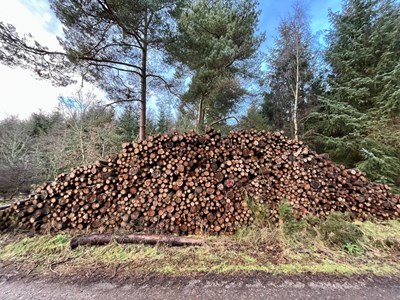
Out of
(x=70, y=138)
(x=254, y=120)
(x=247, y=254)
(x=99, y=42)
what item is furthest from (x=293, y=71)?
(x=70, y=138)

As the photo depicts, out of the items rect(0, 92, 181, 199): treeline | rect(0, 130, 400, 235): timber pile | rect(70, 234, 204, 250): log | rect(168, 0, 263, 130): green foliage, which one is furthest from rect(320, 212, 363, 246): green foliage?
rect(0, 92, 181, 199): treeline

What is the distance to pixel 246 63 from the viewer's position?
7.96 m

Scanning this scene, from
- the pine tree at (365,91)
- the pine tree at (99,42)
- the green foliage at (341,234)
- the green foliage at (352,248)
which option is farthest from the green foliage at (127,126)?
the green foliage at (352,248)

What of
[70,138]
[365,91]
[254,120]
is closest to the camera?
[365,91]

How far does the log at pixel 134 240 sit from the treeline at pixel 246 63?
4.85m

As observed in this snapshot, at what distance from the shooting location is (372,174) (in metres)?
5.91

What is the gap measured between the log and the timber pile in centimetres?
20

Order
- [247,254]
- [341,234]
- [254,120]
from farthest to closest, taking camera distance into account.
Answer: [254,120]
[341,234]
[247,254]

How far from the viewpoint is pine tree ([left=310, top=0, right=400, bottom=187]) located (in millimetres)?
5945

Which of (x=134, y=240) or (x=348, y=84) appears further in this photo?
(x=348, y=84)

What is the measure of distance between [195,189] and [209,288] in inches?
60.0

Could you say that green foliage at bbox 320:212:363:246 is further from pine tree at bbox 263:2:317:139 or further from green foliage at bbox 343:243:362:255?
pine tree at bbox 263:2:317:139

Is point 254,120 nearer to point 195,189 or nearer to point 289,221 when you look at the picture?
point 289,221

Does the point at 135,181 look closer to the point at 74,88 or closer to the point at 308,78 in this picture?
the point at 74,88
